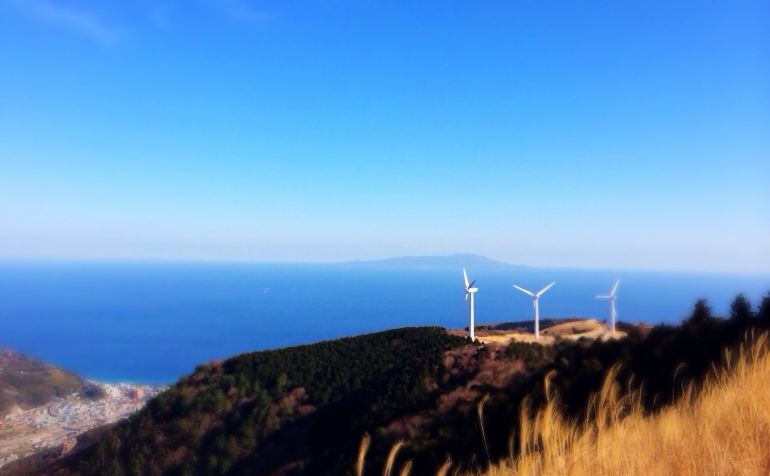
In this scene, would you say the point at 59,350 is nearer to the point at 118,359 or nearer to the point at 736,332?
the point at 118,359

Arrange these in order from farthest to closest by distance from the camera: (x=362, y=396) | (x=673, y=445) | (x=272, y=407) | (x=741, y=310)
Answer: (x=272, y=407) < (x=362, y=396) < (x=741, y=310) < (x=673, y=445)

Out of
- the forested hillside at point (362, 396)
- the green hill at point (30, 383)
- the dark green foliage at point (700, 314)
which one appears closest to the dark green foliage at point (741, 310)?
the forested hillside at point (362, 396)

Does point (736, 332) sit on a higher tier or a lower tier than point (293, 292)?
higher

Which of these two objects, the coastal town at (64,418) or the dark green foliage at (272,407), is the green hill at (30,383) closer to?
the coastal town at (64,418)

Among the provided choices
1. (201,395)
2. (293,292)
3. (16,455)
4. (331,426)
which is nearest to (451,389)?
(331,426)

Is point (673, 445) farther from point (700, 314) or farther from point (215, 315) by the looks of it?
point (215, 315)

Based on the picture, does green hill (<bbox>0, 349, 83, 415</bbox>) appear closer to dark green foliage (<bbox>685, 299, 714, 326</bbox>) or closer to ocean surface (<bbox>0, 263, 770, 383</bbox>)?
ocean surface (<bbox>0, 263, 770, 383</bbox>)

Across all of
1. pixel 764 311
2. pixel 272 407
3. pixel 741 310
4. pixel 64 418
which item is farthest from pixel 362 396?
pixel 64 418
